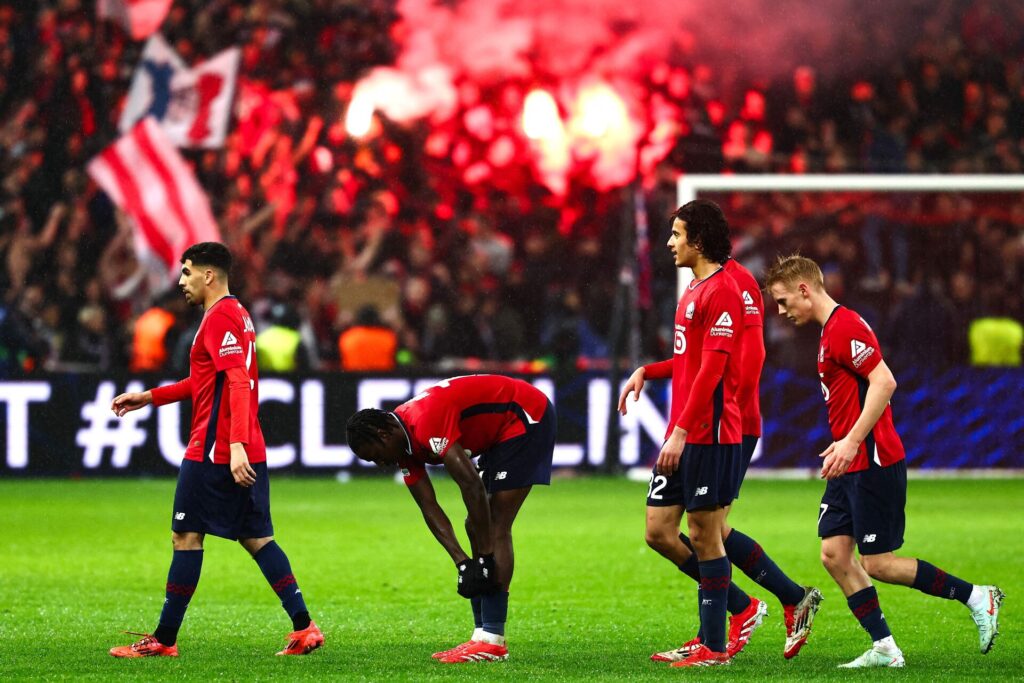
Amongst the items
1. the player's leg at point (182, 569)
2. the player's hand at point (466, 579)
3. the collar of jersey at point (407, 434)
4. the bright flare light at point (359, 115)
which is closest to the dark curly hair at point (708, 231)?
the collar of jersey at point (407, 434)

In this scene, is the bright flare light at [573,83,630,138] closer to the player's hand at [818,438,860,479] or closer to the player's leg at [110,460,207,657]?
the player's leg at [110,460,207,657]

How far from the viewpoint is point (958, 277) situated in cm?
1891

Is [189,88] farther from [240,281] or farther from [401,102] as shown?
[401,102]

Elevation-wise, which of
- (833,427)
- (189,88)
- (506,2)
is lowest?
(833,427)

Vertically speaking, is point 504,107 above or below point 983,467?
above

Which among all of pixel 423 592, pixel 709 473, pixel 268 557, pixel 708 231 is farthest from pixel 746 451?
pixel 423 592

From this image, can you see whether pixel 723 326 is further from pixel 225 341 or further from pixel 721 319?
pixel 225 341

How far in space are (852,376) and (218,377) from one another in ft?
8.16

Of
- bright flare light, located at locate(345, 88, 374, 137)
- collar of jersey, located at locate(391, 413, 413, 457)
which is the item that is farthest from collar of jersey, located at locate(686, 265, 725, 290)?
bright flare light, located at locate(345, 88, 374, 137)

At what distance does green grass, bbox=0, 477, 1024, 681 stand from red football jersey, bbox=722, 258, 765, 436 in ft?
3.04

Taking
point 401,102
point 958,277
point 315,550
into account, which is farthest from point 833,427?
point 401,102

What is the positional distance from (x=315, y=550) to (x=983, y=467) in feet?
26.8

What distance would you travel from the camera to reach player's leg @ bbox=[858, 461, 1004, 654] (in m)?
6.63

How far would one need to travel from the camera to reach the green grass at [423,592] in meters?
6.75
